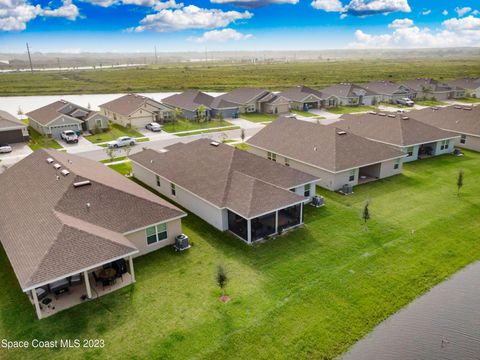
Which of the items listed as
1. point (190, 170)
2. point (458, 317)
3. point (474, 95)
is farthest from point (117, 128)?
point (474, 95)

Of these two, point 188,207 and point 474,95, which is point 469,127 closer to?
point 188,207

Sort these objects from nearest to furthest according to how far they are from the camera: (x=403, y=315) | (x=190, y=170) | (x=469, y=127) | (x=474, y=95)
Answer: (x=403, y=315), (x=190, y=170), (x=469, y=127), (x=474, y=95)

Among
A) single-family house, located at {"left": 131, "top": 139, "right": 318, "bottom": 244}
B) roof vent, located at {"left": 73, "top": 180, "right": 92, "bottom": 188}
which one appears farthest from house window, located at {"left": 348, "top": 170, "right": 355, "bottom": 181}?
roof vent, located at {"left": 73, "top": 180, "right": 92, "bottom": 188}

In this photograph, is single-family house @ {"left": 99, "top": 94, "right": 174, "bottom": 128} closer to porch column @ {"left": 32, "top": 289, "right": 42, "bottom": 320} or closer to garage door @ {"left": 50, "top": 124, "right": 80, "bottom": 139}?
garage door @ {"left": 50, "top": 124, "right": 80, "bottom": 139}

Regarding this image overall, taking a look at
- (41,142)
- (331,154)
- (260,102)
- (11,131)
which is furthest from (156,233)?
(260,102)

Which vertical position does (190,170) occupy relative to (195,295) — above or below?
above

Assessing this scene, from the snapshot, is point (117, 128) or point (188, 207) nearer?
point (188, 207)
